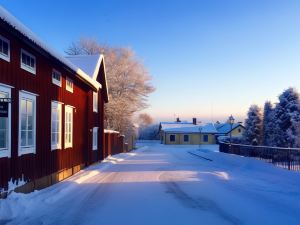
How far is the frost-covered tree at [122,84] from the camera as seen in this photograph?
149 feet

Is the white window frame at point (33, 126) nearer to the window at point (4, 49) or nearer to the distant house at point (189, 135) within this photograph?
the window at point (4, 49)

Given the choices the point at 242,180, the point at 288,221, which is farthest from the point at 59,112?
the point at 288,221

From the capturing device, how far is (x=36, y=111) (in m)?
13.4

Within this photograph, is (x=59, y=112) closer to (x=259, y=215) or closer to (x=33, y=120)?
(x=33, y=120)

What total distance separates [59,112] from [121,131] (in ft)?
99.6

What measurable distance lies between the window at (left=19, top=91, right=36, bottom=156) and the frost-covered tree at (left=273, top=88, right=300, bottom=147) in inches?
1193

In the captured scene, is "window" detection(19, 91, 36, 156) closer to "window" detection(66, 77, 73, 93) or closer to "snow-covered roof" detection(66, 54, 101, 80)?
"window" detection(66, 77, 73, 93)

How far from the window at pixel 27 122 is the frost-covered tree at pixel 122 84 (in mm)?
31343

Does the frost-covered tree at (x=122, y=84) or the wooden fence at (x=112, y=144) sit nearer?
the wooden fence at (x=112, y=144)

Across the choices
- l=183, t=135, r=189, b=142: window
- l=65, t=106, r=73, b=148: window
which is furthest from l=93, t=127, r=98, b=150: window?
l=183, t=135, r=189, b=142: window

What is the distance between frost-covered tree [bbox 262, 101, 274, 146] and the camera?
143 ft

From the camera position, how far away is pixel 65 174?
57.4 ft

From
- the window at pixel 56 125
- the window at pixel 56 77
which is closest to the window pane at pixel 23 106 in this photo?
the window at pixel 56 125

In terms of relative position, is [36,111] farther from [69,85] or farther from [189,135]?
[189,135]
